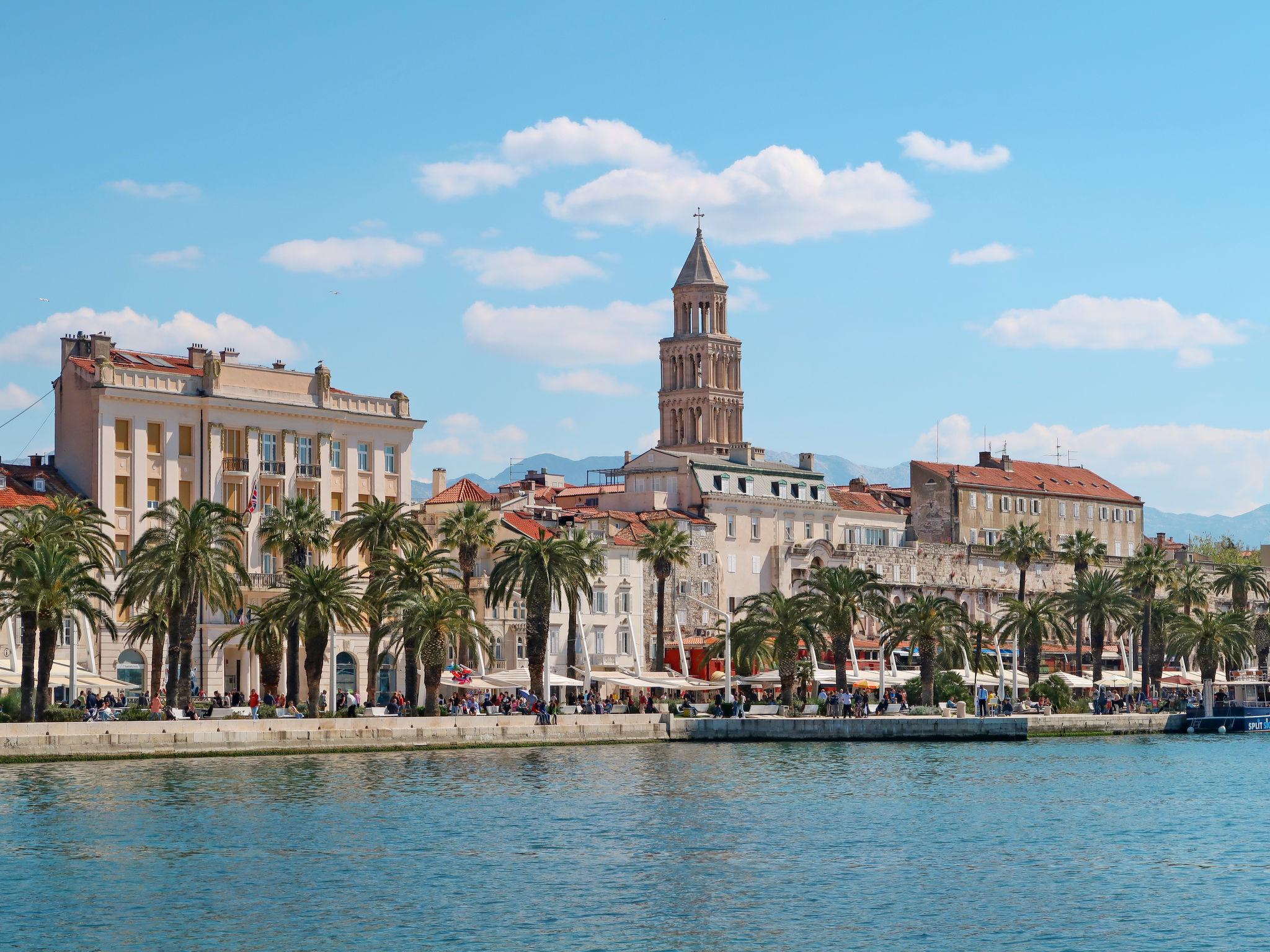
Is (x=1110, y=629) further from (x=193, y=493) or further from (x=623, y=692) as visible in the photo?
(x=193, y=493)

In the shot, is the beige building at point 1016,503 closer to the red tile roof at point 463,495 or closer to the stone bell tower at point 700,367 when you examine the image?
the stone bell tower at point 700,367

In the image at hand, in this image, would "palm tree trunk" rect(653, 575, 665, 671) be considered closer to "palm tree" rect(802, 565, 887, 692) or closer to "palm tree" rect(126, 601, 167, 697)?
"palm tree" rect(802, 565, 887, 692)

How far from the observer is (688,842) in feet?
168

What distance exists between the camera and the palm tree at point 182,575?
2950 inches

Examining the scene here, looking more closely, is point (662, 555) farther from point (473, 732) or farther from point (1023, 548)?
point (1023, 548)

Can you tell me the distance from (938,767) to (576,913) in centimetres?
3842

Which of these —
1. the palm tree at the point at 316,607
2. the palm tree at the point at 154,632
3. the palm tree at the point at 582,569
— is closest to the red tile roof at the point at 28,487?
the palm tree at the point at 154,632

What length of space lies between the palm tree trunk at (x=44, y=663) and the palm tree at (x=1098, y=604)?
225 feet

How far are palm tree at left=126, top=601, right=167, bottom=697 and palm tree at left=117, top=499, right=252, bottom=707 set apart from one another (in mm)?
916

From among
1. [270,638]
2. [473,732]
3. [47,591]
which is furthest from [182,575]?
[473,732]

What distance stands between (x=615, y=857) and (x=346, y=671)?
50791mm

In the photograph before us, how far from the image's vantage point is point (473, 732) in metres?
79.7

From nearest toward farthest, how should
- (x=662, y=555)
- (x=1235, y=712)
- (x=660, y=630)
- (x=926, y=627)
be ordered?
(x=926, y=627), (x=660, y=630), (x=662, y=555), (x=1235, y=712)

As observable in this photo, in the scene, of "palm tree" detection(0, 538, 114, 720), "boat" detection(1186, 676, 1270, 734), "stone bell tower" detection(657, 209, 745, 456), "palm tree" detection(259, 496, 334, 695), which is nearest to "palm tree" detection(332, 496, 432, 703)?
"palm tree" detection(259, 496, 334, 695)
